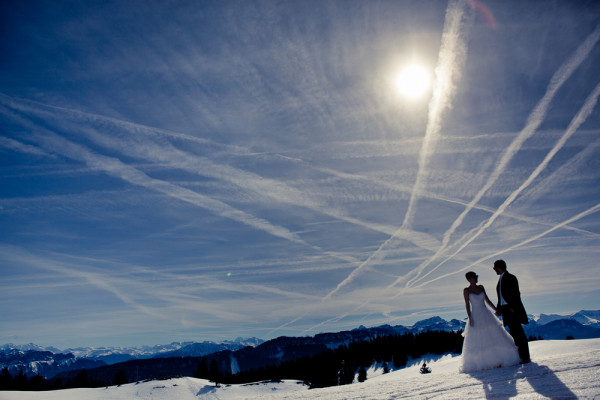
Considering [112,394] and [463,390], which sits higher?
[463,390]

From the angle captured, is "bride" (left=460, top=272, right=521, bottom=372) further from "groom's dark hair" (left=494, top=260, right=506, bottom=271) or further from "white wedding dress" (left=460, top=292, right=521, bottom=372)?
"groom's dark hair" (left=494, top=260, right=506, bottom=271)

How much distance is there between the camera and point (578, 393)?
4742mm

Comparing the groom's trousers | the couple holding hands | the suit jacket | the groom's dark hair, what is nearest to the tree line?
the couple holding hands

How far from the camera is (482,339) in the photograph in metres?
9.23

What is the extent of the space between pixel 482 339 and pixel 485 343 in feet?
0.42

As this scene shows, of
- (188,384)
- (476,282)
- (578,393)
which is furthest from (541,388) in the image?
(188,384)

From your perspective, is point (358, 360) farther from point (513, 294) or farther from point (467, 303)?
point (513, 294)

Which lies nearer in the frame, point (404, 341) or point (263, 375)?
point (404, 341)

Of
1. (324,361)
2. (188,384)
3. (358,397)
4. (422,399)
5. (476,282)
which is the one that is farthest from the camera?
(324,361)

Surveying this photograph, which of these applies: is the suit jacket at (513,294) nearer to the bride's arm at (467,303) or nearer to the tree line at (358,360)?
the bride's arm at (467,303)

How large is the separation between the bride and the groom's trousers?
0.16 metres

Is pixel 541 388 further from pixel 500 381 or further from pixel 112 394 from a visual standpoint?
pixel 112 394

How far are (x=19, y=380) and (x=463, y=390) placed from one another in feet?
639

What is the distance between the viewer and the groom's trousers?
8625 mm
